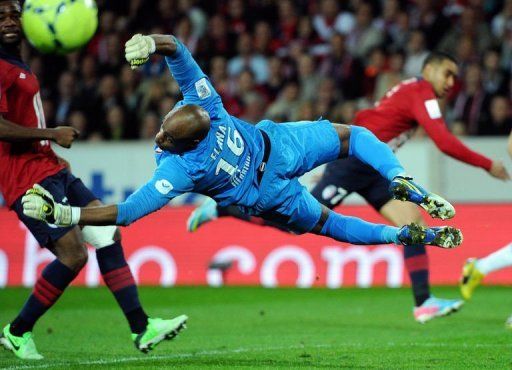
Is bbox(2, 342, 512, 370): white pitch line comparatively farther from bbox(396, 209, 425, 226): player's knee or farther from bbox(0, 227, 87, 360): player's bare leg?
bbox(396, 209, 425, 226): player's knee

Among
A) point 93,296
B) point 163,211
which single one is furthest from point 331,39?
point 93,296

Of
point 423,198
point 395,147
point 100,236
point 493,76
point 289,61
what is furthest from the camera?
point 289,61

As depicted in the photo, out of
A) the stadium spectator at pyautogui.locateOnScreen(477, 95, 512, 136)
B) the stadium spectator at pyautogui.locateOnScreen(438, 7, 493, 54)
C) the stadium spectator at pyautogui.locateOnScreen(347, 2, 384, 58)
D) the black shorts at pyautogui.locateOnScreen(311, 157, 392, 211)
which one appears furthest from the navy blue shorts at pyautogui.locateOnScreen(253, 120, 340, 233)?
the stadium spectator at pyautogui.locateOnScreen(347, 2, 384, 58)

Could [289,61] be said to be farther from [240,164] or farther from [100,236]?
[240,164]

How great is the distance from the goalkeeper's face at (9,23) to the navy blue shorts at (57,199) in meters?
1.03

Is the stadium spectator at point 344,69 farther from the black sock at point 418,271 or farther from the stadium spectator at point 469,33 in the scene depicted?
the black sock at point 418,271

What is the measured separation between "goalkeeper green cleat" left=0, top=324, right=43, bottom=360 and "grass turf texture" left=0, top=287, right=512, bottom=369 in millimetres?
81

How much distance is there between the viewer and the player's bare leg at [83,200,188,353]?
7.55 m

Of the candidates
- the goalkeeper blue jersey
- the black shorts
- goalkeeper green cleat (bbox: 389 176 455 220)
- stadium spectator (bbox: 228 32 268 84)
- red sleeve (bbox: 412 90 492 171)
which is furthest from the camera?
stadium spectator (bbox: 228 32 268 84)

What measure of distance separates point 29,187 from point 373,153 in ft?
8.15

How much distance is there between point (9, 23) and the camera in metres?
7.71

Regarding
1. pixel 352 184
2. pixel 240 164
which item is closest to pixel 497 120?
pixel 352 184

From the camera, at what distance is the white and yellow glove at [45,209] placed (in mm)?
6320

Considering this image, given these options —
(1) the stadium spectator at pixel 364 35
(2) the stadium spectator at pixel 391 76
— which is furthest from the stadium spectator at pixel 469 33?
(1) the stadium spectator at pixel 364 35
